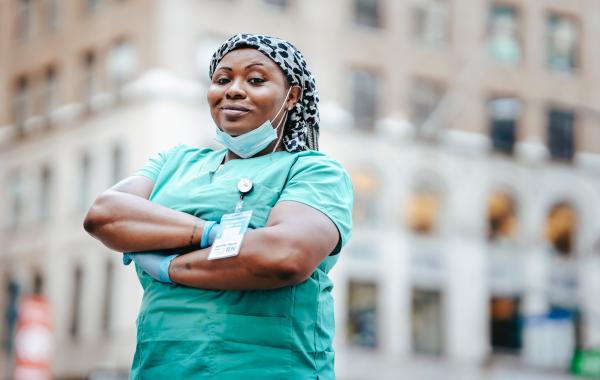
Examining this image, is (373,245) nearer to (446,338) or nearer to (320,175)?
(446,338)

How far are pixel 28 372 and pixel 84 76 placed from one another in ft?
31.8

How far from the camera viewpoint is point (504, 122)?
41.9 metres

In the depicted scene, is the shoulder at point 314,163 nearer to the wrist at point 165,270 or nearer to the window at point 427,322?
the wrist at point 165,270

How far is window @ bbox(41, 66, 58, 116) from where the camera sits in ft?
134

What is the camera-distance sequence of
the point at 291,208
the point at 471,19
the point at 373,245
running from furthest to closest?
the point at 471,19 < the point at 373,245 < the point at 291,208

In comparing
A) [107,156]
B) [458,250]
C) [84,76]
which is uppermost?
[84,76]

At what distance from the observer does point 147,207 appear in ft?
10.8

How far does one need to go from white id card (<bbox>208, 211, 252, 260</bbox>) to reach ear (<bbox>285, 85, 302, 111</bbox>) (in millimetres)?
437

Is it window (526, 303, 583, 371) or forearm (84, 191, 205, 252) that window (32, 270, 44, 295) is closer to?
window (526, 303, 583, 371)

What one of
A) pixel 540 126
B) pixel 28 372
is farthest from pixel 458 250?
pixel 28 372

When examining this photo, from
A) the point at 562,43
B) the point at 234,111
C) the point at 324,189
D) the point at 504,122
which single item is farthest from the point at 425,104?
the point at 324,189

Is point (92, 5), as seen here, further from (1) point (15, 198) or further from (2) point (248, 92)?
(2) point (248, 92)

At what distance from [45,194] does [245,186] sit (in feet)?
127

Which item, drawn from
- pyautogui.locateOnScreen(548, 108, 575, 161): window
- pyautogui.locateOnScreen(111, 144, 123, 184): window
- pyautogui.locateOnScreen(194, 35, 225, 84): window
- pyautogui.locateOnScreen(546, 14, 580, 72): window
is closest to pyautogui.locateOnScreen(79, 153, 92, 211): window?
pyautogui.locateOnScreen(111, 144, 123, 184): window
